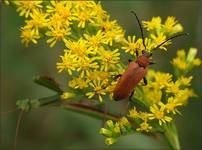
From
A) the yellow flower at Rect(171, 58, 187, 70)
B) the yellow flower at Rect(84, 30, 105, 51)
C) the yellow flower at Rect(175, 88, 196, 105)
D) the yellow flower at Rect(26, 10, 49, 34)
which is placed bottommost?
the yellow flower at Rect(175, 88, 196, 105)

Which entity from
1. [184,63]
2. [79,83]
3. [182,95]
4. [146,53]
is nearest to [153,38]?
[146,53]

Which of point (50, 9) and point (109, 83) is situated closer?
point (109, 83)

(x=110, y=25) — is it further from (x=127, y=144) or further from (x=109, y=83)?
(x=127, y=144)

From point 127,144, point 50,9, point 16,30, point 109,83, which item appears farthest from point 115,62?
point 16,30

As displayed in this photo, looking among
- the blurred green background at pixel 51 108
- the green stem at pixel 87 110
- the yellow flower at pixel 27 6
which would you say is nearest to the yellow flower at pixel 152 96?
the green stem at pixel 87 110

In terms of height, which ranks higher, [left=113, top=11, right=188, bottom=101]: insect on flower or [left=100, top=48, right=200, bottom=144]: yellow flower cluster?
[left=113, top=11, right=188, bottom=101]: insect on flower

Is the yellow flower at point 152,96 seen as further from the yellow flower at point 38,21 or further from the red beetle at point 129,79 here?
the yellow flower at point 38,21

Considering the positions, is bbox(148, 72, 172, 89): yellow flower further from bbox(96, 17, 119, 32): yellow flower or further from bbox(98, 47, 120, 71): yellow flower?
bbox(96, 17, 119, 32): yellow flower

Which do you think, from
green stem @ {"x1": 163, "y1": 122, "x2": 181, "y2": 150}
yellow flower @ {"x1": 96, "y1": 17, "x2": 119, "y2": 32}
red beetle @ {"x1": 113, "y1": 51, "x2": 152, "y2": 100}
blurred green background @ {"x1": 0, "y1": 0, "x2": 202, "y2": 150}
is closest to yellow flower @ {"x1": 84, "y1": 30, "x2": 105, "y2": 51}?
yellow flower @ {"x1": 96, "y1": 17, "x2": 119, "y2": 32}
